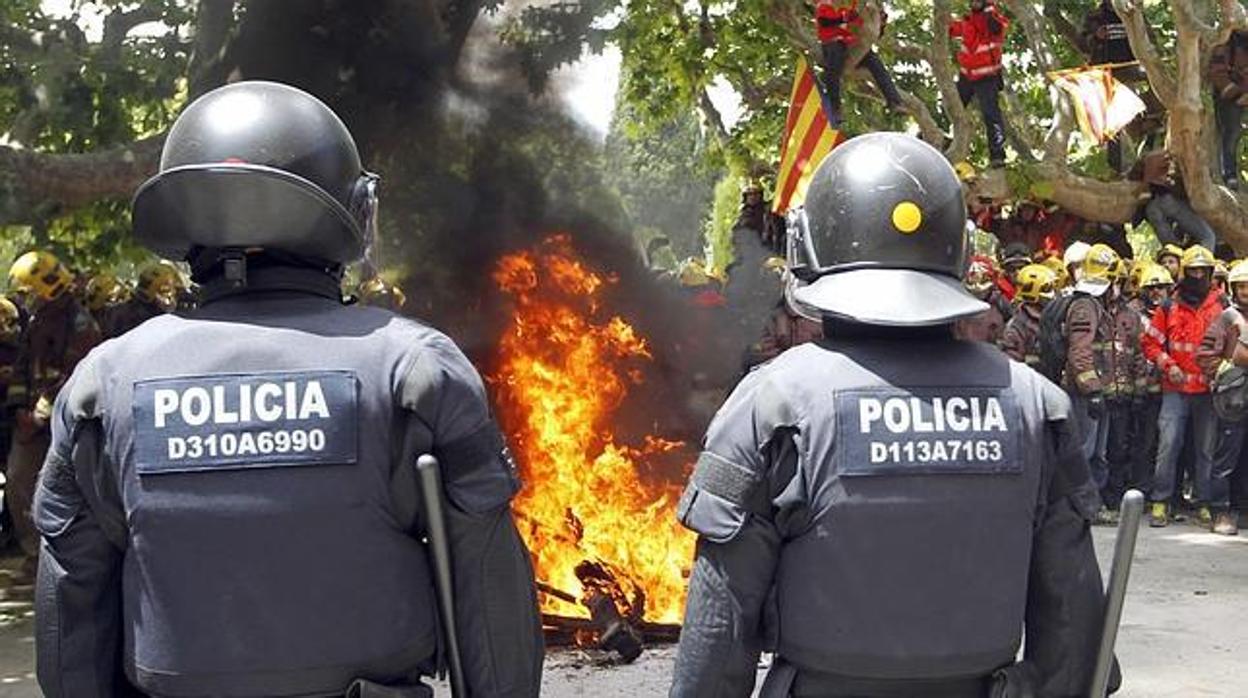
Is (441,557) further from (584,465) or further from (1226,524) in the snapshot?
(1226,524)

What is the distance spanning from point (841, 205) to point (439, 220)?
7846 mm

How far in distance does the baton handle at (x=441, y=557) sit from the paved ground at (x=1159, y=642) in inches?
138

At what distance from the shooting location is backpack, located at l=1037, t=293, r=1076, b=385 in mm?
10508

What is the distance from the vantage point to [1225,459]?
10164 mm

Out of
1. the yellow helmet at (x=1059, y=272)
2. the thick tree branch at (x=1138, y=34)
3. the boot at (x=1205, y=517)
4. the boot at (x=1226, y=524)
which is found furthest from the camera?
the thick tree branch at (x=1138, y=34)

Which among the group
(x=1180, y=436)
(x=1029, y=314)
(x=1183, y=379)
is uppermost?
(x=1029, y=314)

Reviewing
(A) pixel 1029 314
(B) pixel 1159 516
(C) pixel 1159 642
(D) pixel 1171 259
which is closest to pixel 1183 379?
(B) pixel 1159 516

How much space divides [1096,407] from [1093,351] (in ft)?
1.44

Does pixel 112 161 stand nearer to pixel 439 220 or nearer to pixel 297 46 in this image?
pixel 297 46

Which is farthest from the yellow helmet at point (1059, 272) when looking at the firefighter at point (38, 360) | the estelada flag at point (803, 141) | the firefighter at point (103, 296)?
the firefighter at point (38, 360)

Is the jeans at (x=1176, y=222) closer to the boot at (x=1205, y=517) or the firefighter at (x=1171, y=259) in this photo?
the firefighter at (x=1171, y=259)

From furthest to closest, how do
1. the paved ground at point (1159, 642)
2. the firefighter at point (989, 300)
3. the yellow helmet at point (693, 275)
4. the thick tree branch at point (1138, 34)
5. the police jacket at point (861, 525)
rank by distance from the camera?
1. the yellow helmet at point (693, 275)
2. the thick tree branch at point (1138, 34)
3. the firefighter at point (989, 300)
4. the paved ground at point (1159, 642)
5. the police jacket at point (861, 525)

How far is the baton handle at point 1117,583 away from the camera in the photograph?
2338 millimetres

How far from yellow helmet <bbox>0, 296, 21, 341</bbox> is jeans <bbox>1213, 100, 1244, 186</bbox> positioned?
39.9ft
